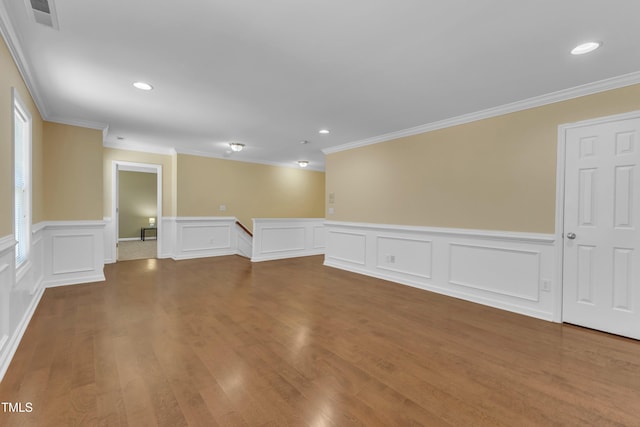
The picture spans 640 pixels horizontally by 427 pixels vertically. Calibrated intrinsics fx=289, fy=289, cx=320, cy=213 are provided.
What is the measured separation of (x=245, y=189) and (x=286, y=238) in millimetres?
1854

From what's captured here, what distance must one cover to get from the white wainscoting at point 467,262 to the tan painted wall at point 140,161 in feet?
14.4

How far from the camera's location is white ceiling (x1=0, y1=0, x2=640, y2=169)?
1.92 metres

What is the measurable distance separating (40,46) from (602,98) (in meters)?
5.20

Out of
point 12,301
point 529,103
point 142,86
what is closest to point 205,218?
point 142,86

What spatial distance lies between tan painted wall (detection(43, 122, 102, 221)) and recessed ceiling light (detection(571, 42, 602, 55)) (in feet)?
19.7

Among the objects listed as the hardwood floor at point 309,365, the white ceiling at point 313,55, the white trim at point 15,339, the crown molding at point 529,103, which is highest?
the white ceiling at point 313,55

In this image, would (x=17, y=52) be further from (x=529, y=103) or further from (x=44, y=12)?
(x=529, y=103)

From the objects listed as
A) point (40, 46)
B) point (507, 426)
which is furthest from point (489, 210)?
point (40, 46)

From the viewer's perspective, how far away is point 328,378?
2055 mm

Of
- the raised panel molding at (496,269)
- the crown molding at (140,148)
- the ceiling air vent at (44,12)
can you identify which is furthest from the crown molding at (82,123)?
the raised panel molding at (496,269)

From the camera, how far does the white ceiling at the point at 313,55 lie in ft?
6.29

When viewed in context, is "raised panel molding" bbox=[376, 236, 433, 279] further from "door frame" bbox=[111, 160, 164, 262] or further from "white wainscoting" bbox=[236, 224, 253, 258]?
"door frame" bbox=[111, 160, 164, 262]

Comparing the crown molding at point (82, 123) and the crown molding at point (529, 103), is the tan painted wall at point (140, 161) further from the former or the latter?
the crown molding at point (529, 103)

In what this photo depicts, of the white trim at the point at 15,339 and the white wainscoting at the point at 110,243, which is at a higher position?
the white wainscoting at the point at 110,243
